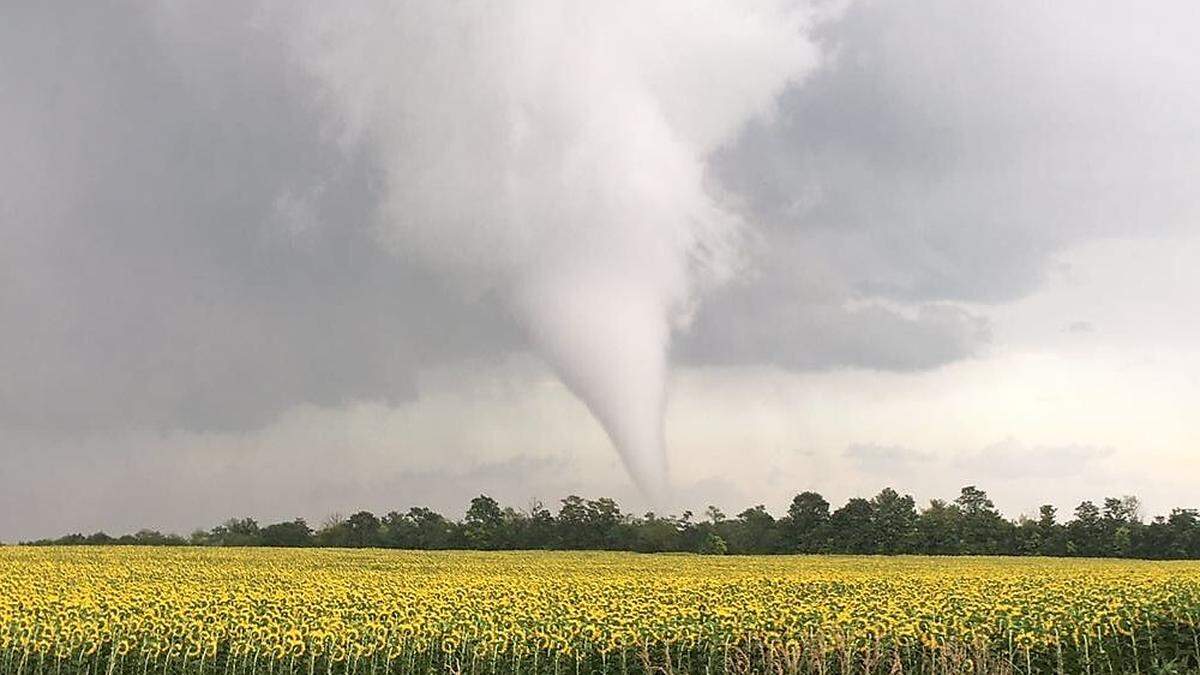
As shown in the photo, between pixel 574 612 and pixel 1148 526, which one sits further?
pixel 1148 526

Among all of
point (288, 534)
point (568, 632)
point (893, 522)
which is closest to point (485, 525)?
point (288, 534)

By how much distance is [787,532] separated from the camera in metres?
82.9

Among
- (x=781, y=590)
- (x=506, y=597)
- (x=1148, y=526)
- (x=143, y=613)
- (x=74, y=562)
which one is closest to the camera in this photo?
(x=143, y=613)

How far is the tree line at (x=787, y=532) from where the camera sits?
261 feet

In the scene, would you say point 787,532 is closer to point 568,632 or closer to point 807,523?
point 807,523

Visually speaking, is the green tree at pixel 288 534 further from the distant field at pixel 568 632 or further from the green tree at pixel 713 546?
the distant field at pixel 568 632

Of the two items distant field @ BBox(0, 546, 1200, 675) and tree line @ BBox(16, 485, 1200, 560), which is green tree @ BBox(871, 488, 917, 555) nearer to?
tree line @ BBox(16, 485, 1200, 560)

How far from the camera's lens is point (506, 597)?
26938 mm

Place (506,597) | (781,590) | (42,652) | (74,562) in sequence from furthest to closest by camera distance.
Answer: (74,562) < (781,590) < (506,597) < (42,652)

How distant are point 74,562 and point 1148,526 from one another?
68698mm

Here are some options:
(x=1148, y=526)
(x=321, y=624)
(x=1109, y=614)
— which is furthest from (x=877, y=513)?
(x=321, y=624)

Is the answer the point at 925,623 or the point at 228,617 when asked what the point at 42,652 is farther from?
the point at 925,623

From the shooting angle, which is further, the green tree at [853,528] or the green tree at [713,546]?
the green tree at [853,528]

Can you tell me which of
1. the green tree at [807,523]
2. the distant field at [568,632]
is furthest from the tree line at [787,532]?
the distant field at [568,632]
